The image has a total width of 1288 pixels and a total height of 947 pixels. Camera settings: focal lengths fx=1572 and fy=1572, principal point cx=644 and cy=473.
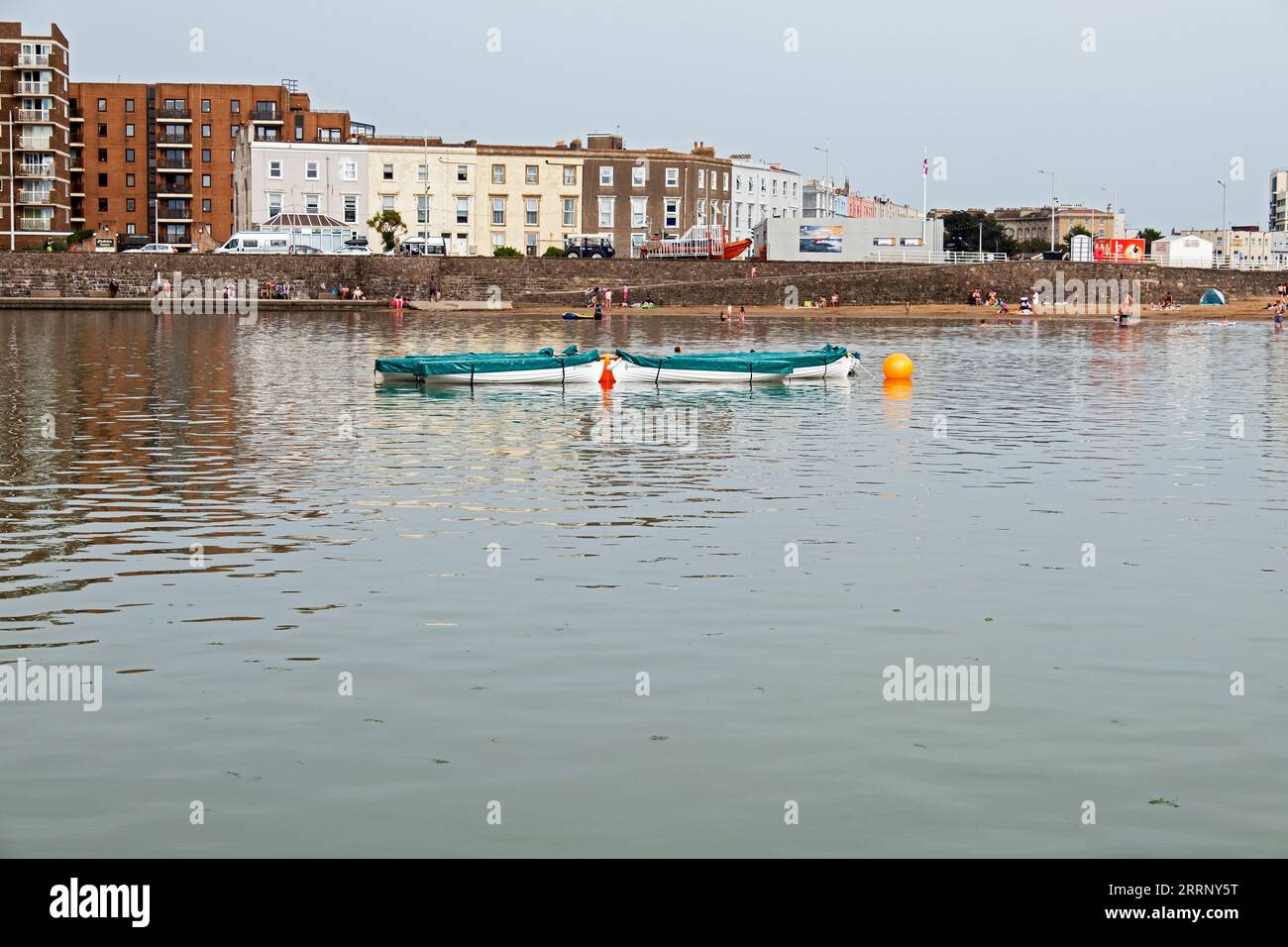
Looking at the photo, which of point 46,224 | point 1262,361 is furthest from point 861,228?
point 46,224

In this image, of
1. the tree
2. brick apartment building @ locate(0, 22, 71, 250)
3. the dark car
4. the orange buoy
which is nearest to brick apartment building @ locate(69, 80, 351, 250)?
brick apartment building @ locate(0, 22, 71, 250)

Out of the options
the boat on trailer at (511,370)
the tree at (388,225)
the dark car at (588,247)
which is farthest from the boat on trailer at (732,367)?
the tree at (388,225)

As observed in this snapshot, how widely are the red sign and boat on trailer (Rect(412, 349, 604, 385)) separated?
292 feet

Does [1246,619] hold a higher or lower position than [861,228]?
lower

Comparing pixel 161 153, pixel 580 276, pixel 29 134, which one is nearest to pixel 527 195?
pixel 580 276

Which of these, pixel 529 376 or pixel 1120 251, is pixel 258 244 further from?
pixel 529 376

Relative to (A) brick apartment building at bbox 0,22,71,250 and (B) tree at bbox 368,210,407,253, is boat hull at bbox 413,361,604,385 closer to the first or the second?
(B) tree at bbox 368,210,407,253

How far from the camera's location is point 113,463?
95.5ft

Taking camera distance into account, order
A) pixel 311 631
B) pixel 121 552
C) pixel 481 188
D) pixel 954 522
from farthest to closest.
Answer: pixel 481 188 < pixel 954 522 < pixel 121 552 < pixel 311 631

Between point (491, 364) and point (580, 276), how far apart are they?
228 ft

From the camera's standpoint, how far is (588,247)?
127 m

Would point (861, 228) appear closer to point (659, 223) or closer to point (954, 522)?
point (659, 223)

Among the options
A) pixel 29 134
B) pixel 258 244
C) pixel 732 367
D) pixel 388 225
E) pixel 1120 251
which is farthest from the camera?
pixel 29 134

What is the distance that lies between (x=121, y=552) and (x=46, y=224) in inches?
5335
